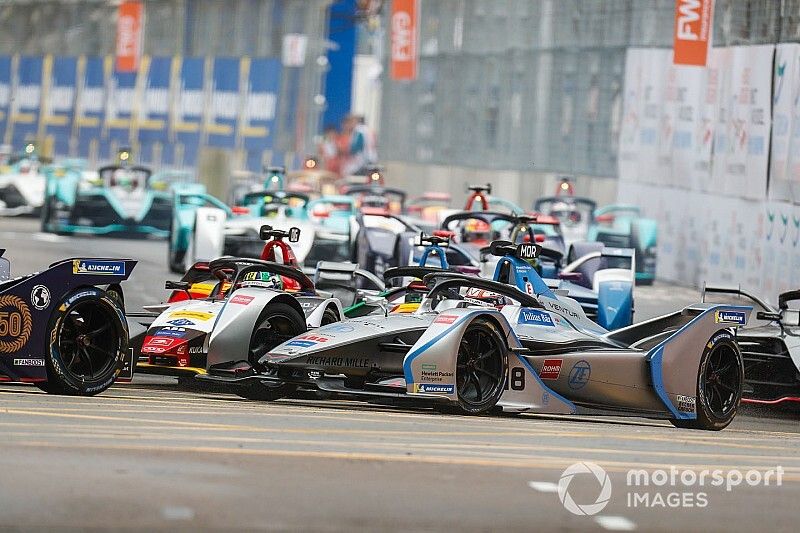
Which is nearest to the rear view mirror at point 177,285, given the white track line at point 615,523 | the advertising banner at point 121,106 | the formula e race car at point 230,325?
the formula e race car at point 230,325

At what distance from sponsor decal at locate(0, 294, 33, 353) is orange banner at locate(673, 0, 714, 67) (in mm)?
16512

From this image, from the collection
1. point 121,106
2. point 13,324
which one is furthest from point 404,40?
point 13,324

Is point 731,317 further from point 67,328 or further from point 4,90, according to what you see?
point 4,90

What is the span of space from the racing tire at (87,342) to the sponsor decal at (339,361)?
47.0 inches

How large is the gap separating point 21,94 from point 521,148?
89.8 ft

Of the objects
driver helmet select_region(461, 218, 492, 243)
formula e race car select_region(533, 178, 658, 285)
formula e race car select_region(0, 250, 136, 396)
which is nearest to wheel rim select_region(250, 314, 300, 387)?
formula e race car select_region(0, 250, 136, 396)

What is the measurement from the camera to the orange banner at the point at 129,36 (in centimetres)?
5141

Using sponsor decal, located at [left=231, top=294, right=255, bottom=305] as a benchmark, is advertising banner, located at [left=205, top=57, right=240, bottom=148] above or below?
above

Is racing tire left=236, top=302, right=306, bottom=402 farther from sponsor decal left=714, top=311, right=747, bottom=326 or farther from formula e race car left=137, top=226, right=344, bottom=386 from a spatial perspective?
sponsor decal left=714, top=311, right=747, bottom=326

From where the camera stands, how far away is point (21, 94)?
59.6 meters

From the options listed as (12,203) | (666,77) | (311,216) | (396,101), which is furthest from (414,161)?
(311,216)

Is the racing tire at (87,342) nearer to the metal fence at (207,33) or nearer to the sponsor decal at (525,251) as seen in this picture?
the sponsor decal at (525,251)

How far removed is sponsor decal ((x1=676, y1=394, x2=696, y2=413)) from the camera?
11664mm

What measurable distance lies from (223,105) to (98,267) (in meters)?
40.2
